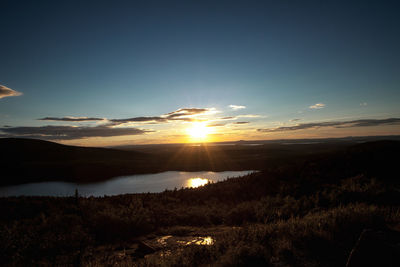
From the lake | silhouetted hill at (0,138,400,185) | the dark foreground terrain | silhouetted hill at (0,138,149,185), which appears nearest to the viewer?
the dark foreground terrain

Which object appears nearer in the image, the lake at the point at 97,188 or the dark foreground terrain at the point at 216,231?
the dark foreground terrain at the point at 216,231

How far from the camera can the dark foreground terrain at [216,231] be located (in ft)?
14.4

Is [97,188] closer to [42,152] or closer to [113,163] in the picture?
[113,163]

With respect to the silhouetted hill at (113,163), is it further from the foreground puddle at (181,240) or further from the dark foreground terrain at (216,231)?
the foreground puddle at (181,240)

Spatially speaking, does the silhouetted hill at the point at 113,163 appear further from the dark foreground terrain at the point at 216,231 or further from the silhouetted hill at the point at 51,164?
the dark foreground terrain at the point at 216,231

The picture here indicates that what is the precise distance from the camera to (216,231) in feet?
25.0

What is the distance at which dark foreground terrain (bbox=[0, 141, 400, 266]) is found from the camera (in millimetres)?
4397

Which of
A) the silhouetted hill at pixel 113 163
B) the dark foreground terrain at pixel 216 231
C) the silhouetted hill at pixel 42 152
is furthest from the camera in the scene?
the silhouetted hill at pixel 42 152

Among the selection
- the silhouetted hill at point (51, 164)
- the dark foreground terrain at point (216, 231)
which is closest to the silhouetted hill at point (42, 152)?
the silhouetted hill at point (51, 164)

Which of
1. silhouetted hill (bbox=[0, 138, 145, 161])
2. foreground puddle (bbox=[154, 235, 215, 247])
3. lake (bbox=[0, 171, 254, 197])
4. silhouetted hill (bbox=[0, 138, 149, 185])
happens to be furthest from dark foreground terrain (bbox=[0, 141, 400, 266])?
silhouetted hill (bbox=[0, 138, 145, 161])

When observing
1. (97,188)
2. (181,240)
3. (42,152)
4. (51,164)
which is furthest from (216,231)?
(42,152)

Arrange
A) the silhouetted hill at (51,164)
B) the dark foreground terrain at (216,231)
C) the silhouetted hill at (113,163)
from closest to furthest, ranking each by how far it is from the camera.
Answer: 1. the dark foreground terrain at (216,231)
2. the silhouetted hill at (113,163)
3. the silhouetted hill at (51,164)

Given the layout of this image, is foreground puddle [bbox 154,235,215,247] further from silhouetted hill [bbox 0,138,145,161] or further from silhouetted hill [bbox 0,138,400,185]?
silhouetted hill [bbox 0,138,145,161]

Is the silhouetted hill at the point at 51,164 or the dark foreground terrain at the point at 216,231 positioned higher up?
the dark foreground terrain at the point at 216,231
